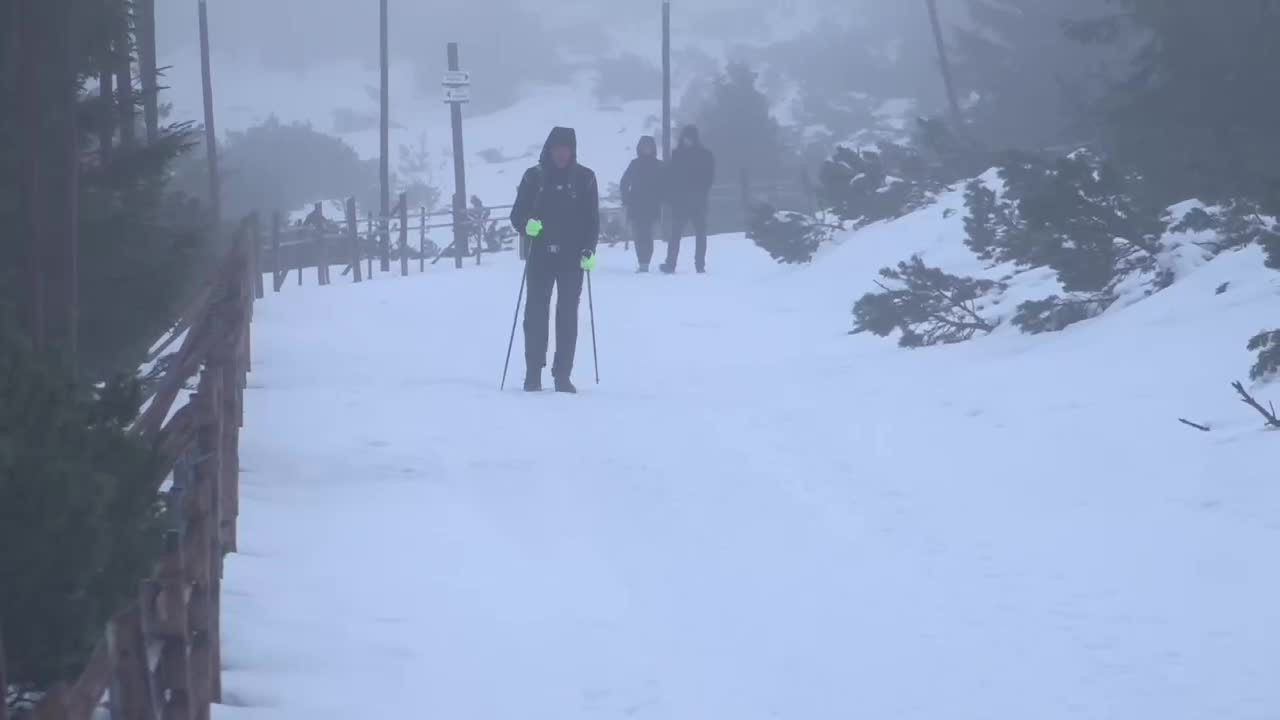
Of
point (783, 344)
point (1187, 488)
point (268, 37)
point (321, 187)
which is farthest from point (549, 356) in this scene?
point (268, 37)

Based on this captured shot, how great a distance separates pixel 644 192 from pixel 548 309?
40.7 ft

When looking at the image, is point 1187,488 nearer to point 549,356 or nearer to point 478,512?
point 478,512

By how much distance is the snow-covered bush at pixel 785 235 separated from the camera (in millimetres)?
24094

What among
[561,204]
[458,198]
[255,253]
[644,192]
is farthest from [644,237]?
[458,198]

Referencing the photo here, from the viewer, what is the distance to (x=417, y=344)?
583 inches

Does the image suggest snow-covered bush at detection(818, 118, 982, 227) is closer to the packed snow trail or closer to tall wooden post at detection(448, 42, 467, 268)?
tall wooden post at detection(448, 42, 467, 268)

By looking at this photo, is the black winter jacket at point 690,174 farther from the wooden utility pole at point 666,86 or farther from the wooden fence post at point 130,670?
the wooden fence post at point 130,670

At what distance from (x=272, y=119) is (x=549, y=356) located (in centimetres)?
5987

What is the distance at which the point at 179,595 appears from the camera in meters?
3.49

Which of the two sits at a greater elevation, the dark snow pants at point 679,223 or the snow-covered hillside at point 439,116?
the snow-covered hillside at point 439,116

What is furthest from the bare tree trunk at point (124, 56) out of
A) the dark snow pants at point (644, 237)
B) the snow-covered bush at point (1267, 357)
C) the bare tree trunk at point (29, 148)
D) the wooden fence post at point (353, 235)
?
the wooden fence post at point (353, 235)

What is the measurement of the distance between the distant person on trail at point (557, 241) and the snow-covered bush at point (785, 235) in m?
12.6

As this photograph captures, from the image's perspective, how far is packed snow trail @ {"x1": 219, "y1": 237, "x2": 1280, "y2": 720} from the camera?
16.5 ft

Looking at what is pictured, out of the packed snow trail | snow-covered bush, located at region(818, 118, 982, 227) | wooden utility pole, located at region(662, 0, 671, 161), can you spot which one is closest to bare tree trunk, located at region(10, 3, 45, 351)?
the packed snow trail
